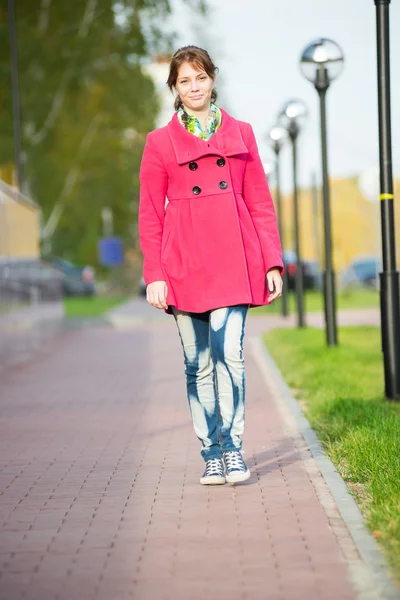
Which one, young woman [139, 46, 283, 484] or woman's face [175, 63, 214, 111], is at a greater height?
woman's face [175, 63, 214, 111]

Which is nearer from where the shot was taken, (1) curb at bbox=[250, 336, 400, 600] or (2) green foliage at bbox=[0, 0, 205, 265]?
(1) curb at bbox=[250, 336, 400, 600]

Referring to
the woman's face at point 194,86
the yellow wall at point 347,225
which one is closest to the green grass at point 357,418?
the woman's face at point 194,86

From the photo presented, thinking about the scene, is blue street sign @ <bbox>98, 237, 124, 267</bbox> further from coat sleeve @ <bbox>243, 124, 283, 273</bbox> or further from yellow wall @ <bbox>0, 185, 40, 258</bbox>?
coat sleeve @ <bbox>243, 124, 283, 273</bbox>

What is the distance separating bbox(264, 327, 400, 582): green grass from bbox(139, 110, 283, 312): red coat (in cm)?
102

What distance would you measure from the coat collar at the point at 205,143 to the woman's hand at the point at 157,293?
57 centimetres

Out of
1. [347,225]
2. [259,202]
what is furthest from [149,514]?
[347,225]

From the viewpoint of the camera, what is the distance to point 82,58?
1323 inches

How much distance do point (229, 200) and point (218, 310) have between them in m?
0.52

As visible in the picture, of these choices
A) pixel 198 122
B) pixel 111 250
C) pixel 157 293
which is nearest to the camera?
pixel 157 293

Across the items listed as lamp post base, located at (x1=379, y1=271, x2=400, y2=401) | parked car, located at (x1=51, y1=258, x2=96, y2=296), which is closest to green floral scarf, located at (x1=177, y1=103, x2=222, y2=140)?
lamp post base, located at (x1=379, y1=271, x2=400, y2=401)

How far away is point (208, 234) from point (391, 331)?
3750 millimetres

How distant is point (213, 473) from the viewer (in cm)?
659

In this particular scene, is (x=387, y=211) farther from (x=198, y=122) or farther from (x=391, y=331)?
(x=198, y=122)

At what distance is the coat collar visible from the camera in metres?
6.37
